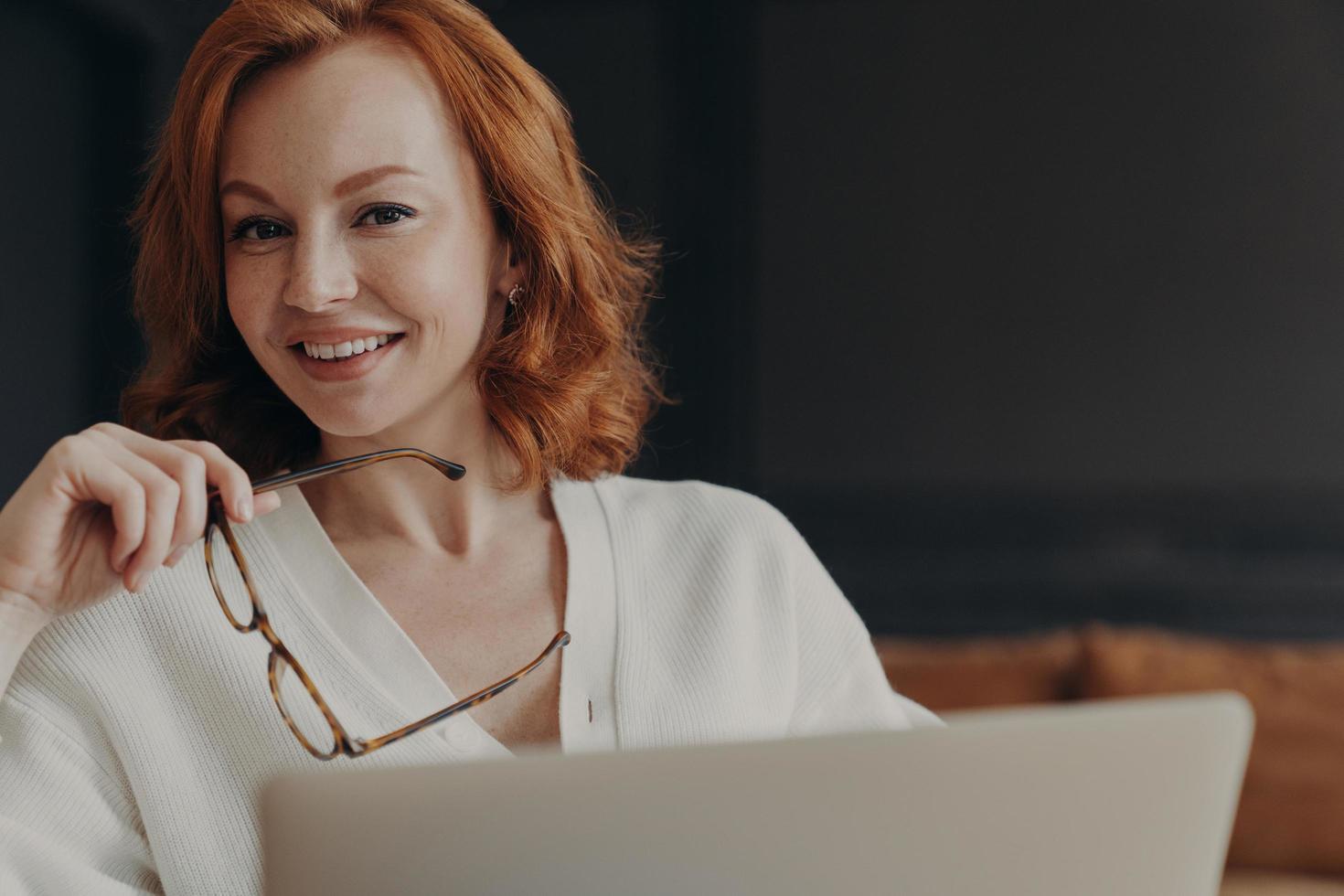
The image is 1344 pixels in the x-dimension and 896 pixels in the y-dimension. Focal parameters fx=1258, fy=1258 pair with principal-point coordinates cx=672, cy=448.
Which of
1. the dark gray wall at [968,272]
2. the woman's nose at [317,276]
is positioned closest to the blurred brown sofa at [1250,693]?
the dark gray wall at [968,272]

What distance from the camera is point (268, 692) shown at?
98cm

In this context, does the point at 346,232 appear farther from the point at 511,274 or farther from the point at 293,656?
the point at 293,656

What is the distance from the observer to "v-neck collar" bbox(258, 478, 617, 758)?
1004mm

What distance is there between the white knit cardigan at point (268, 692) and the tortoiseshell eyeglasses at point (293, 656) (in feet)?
0.05

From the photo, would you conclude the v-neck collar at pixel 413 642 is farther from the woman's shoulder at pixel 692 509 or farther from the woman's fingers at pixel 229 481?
the woman's fingers at pixel 229 481

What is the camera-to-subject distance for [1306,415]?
312 cm

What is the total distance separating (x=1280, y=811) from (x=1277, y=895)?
14 cm

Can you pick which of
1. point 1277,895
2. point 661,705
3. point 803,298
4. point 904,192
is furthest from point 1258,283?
point 661,705

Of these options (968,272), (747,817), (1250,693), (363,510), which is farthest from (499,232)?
(968,272)

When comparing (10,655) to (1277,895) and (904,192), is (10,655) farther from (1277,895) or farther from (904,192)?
(904,192)

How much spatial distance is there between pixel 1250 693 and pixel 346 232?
189 centimetres

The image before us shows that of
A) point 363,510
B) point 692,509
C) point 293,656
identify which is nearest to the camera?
point 293,656

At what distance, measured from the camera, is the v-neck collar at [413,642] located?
100cm

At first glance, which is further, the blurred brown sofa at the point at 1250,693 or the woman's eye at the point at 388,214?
the blurred brown sofa at the point at 1250,693
